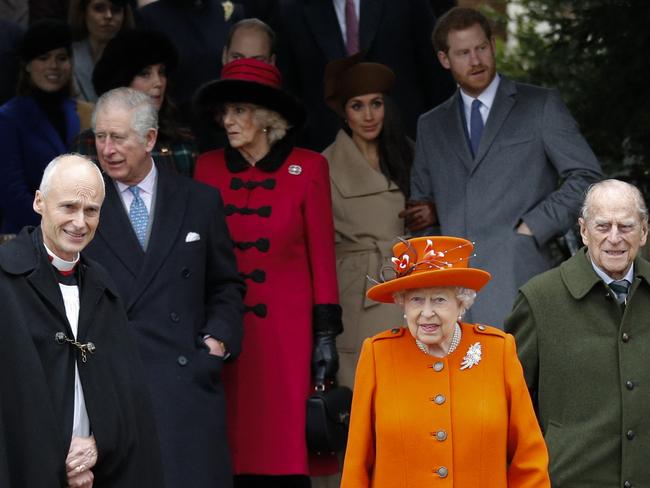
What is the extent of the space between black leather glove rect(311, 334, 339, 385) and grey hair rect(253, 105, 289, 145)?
1082mm

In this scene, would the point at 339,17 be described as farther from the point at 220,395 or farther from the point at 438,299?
the point at 438,299

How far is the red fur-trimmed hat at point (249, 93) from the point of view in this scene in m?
8.60

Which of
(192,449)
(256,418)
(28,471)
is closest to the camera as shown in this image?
(28,471)

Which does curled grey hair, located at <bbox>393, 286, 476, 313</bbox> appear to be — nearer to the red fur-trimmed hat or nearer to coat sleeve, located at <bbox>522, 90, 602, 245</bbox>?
coat sleeve, located at <bbox>522, 90, 602, 245</bbox>

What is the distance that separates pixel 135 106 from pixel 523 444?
9.60ft

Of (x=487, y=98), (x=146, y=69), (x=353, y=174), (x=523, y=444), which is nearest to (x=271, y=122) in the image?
(x=353, y=174)

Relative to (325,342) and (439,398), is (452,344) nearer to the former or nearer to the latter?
(439,398)

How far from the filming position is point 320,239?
8.52 m

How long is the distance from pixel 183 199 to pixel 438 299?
226cm

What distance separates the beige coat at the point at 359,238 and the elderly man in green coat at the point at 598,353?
5.94ft

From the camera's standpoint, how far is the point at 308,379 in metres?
8.52

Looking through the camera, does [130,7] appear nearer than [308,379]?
No

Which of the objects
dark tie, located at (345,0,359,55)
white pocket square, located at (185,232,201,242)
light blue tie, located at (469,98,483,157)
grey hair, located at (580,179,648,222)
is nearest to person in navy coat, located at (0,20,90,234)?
white pocket square, located at (185,232,201,242)

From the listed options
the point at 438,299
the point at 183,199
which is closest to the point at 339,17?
the point at 183,199
